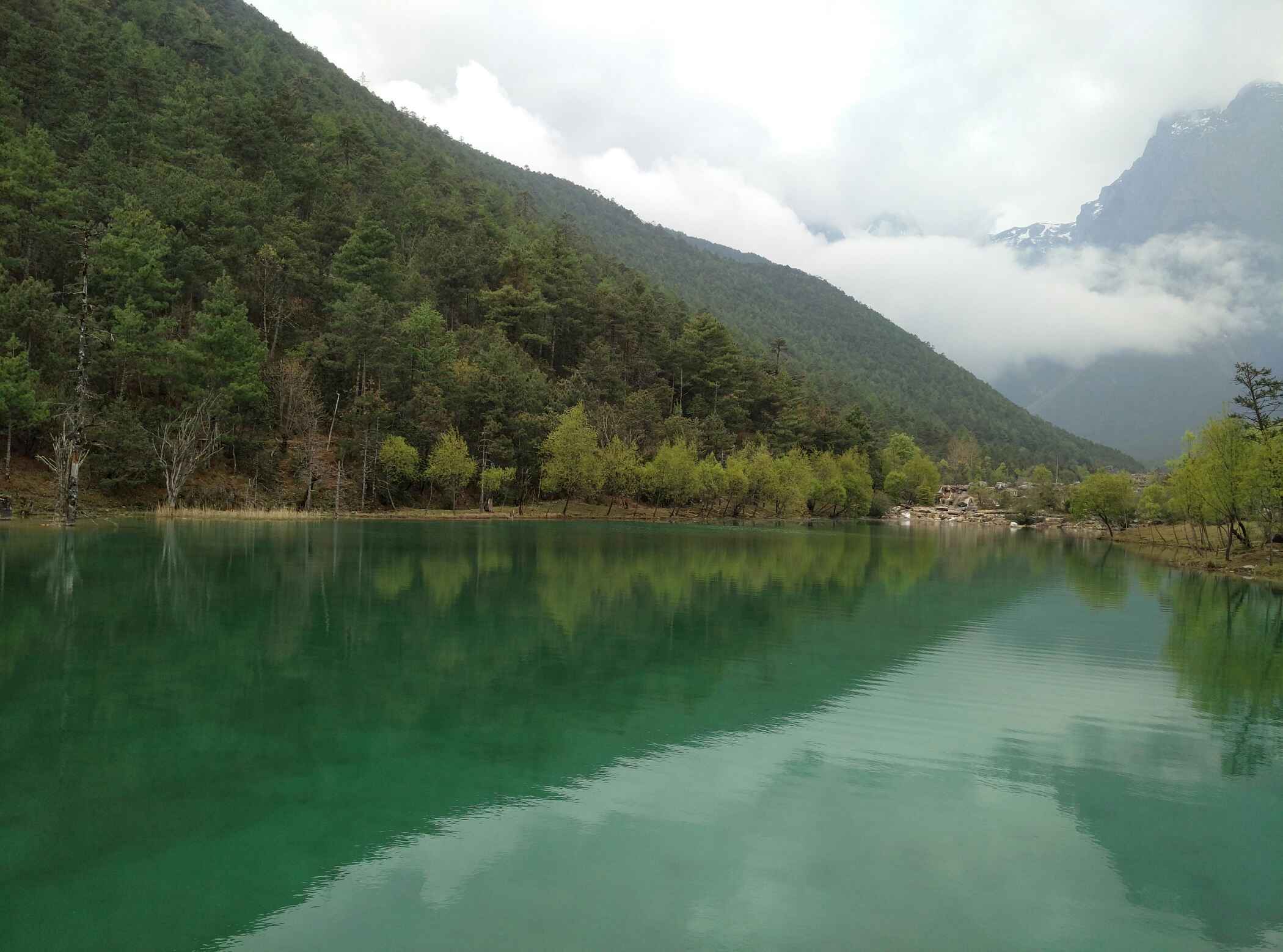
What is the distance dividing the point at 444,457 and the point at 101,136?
39961 millimetres

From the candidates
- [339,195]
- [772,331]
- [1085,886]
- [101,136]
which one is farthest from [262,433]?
[772,331]

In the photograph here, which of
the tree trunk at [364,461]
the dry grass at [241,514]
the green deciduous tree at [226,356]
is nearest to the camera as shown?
the dry grass at [241,514]

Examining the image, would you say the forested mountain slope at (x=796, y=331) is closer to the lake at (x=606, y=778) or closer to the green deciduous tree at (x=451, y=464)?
the green deciduous tree at (x=451, y=464)

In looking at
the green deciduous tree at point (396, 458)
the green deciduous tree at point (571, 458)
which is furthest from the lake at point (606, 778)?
the green deciduous tree at point (571, 458)

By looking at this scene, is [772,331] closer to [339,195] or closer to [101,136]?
[339,195]

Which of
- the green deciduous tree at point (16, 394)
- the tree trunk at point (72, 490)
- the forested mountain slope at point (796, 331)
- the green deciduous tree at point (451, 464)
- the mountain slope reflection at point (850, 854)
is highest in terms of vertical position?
the forested mountain slope at point (796, 331)

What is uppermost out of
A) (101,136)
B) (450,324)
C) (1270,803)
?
(101,136)

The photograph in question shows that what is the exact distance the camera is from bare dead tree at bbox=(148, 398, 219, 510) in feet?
149

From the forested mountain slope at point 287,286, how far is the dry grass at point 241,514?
339 centimetres

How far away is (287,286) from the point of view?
67375 mm

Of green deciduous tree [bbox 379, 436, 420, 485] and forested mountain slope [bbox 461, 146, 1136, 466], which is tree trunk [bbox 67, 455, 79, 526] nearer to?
green deciduous tree [bbox 379, 436, 420, 485]

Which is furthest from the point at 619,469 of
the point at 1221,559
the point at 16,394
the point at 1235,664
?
the point at 1235,664

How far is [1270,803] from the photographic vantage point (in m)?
9.41

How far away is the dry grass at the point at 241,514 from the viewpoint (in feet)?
146
